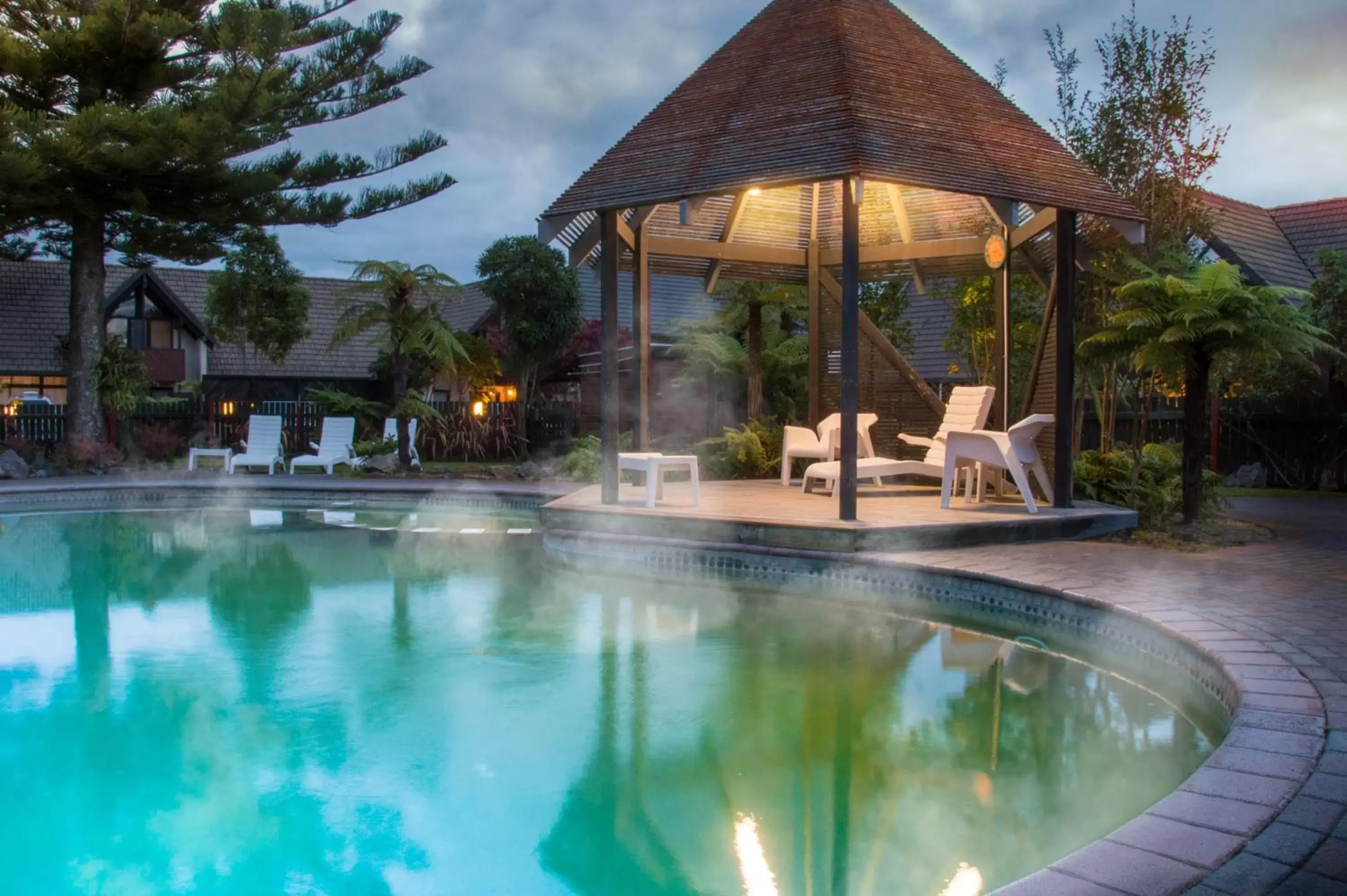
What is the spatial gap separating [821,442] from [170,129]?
1068cm

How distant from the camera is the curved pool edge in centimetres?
208

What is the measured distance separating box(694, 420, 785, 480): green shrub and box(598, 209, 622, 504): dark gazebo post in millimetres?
3287

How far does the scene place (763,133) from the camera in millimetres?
7629

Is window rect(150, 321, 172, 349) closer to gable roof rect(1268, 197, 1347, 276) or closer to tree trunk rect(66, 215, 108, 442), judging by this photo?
tree trunk rect(66, 215, 108, 442)

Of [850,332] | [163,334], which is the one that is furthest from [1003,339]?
[163,334]

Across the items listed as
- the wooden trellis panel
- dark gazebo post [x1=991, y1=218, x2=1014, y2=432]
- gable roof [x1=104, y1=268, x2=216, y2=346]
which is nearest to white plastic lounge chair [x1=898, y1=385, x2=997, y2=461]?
dark gazebo post [x1=991, y1=218, x2=1014, y2=432]

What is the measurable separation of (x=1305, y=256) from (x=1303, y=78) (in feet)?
46.3

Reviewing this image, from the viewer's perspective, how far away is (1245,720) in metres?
3.16

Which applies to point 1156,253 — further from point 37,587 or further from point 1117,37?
point 37,587

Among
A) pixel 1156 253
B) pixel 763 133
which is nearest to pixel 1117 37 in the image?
pixel 1156 253

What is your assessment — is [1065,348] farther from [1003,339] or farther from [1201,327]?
[1003,339]

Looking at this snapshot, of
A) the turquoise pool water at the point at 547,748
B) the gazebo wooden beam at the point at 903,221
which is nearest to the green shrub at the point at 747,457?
the gazebo wooden beam at the point at 903,221

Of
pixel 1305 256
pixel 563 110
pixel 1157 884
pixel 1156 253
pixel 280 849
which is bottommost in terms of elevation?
pixel 280 849

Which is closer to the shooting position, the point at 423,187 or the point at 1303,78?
the point at 1303,78
